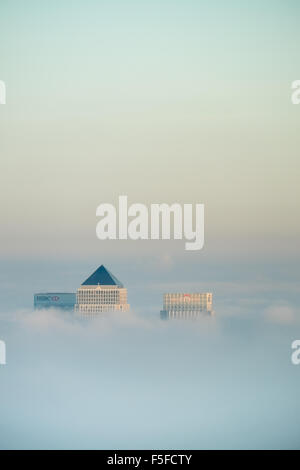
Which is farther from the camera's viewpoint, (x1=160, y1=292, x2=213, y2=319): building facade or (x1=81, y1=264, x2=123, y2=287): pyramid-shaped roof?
(x1=81, y1=264, x2=123, y2=287): pyramid-shaped roof

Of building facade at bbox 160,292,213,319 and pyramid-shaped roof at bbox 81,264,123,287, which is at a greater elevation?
pyramid-shaped roof at bbox 81,264,123,287

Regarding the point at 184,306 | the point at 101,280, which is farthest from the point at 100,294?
the point at 184,306

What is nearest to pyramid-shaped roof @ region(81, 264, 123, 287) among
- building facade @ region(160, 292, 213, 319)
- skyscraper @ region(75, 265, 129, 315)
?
skyscraper @ region(75, 265, 129, 315)

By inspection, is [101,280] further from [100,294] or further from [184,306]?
[184,306]

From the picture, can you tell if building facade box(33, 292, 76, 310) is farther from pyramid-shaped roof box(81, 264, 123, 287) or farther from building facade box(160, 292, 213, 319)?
building facade box(160, 292, 213, 319)

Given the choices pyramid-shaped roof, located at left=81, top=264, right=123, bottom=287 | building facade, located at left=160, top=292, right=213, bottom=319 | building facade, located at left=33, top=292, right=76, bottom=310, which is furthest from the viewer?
pyramid-shaped roof, located at left=81, top=264, right=123, bottom=287
